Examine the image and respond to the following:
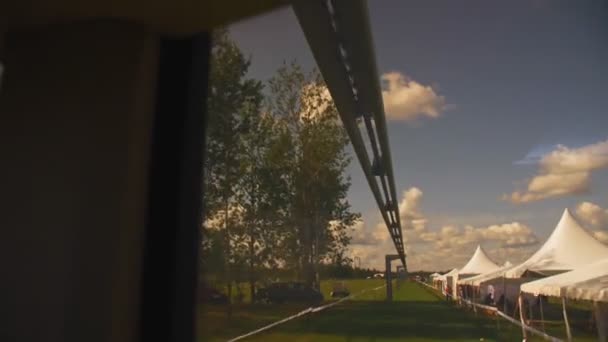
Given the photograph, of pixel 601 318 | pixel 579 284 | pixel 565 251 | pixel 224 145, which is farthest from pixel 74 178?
pixel 565 251

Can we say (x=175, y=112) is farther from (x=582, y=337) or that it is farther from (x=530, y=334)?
(x=530, y=334)

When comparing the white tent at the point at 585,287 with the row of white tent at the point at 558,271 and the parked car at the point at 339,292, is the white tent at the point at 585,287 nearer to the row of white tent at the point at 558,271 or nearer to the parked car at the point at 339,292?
the row of white tent at the point at 558,271

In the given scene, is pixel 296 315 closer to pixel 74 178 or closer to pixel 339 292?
pixel 339 292

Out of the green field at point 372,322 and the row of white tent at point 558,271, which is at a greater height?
the row of white tent at point 558,271

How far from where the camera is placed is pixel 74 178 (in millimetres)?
711

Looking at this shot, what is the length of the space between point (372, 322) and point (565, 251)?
28.4 inches

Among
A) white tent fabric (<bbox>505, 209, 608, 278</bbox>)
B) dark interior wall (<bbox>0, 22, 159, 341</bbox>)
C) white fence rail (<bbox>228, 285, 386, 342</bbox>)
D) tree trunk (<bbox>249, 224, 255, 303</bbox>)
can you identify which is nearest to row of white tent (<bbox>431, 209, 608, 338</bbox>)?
white tent fabric (<bbox>505, 209, 608, 278</bbox>)

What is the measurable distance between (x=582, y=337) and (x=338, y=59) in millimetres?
944

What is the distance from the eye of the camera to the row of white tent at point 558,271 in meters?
0.99

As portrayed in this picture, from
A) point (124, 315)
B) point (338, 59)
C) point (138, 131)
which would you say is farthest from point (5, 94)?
point (338, 59)

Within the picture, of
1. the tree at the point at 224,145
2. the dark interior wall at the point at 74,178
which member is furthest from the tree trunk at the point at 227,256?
the dark interior wall at the point at 74,178

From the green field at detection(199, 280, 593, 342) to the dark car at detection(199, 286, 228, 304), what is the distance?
0.02 meters

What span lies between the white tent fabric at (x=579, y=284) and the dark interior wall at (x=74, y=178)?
1.09 m

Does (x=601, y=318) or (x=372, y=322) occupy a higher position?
(x=601, y=318)
